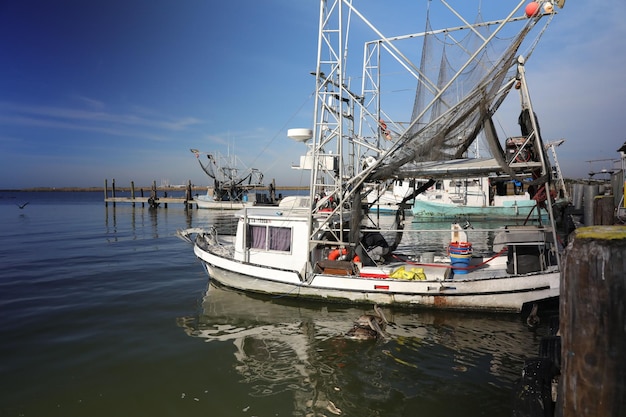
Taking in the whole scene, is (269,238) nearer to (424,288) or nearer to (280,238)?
(280,238)

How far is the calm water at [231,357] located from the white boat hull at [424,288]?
0.34 meters

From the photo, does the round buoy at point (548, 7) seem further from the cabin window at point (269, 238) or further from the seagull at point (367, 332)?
the cabin window at point (269, 238)

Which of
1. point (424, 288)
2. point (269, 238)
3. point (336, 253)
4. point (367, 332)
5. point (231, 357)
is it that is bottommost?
point (231, 357)

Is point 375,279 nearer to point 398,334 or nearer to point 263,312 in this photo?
point 398,334

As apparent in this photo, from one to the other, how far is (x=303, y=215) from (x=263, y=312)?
3.21 m

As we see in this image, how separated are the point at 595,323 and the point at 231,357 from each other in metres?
7.12

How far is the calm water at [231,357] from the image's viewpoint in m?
6.48

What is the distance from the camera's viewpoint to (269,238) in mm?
12625

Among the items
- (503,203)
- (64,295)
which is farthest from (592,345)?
(503,203)

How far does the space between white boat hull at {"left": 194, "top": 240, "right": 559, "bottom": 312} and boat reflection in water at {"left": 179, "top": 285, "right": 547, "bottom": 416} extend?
0.31 m

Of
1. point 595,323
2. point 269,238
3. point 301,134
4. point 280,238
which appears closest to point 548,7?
point 595,323

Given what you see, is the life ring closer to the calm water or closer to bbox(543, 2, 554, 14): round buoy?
the calm water

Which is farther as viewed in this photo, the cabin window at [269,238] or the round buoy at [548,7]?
the cabin window at [269,238]

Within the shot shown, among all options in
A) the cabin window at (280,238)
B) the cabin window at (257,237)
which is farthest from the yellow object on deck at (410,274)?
the cabin window at (257,237)
